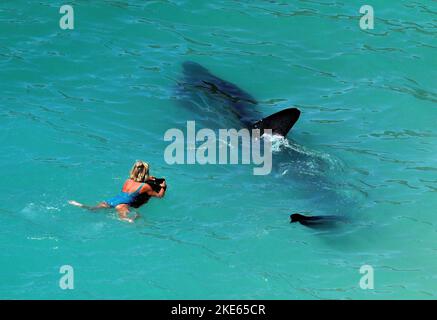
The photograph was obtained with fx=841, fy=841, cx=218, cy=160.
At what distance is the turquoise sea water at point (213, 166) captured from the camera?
989cm

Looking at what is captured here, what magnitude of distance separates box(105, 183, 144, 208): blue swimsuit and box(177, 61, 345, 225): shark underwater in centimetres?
231

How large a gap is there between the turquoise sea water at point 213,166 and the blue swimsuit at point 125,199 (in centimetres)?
14

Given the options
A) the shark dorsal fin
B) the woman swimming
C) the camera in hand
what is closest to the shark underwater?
the shark dorsal fin

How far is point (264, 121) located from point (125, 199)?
10.1ft

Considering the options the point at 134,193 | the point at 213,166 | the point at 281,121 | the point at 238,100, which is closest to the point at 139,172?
the point at 134,193

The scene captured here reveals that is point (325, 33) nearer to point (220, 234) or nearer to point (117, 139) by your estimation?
point (117, 139)

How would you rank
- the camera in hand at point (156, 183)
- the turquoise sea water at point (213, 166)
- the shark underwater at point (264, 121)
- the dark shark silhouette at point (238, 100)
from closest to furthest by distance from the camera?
the turquoise sea water at point (213, 166) < the camera in hand at point (156, 183) < the shark underwater at point (264, 121) < the dark shark silhouette at point (238, 100)

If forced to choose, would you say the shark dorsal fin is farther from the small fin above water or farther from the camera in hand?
the camera in hand

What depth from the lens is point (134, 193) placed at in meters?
10.7

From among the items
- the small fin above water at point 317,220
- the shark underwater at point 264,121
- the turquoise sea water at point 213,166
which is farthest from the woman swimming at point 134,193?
the shark underwater at point 264,121

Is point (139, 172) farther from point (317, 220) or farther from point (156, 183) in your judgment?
point (317, 220)

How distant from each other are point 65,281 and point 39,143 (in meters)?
3.23

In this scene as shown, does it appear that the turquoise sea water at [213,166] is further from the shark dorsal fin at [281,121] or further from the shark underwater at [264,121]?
the shark dorsal fin at [281,121]
